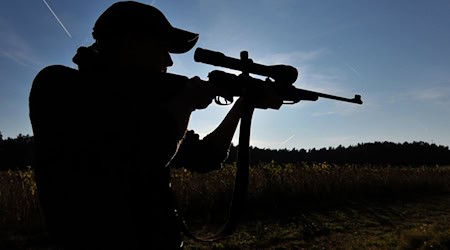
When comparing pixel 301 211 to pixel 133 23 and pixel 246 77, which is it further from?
pixel 133 23

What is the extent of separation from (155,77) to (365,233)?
11.1 meters

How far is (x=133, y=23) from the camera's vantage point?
204cm

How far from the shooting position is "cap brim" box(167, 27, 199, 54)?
7.15 ft

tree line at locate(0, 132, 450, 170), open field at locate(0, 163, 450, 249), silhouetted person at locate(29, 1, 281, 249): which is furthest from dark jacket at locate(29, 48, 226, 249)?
tree line at locate(0, 132, 450, 170)

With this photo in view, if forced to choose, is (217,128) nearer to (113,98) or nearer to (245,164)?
(245,164)

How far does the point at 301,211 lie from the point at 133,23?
13911 mm

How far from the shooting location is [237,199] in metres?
3.02

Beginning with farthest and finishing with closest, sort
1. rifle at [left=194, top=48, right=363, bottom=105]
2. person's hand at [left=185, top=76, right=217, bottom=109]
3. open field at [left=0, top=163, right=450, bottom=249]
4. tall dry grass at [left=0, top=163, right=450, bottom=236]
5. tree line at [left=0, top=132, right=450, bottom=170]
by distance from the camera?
tree line at [left=0, top=132, right=450, bottom=170]
tall dry grass at [left=0, top=163, right=450, bottom=236]
open field at [left=0, top=163, right=450, bottom=249]
rifle at [left=194, top=48, right=363, bottom=105]
person's hand at [left=185, top=76, right=217, bottom=109]

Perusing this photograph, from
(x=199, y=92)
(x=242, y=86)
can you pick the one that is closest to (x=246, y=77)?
(x=242, y=86)

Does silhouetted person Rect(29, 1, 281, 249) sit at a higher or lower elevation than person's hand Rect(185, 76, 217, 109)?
lower

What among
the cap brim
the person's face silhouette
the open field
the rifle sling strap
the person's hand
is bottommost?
the open field

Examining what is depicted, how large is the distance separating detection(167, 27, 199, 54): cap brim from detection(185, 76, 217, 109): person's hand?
Result: 211mm

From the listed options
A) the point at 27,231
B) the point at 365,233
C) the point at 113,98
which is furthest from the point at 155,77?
the point at 365,233

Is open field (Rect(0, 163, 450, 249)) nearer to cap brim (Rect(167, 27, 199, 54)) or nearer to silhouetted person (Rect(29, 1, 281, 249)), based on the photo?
cap brim (Rect(167, 27, 199, 54))
